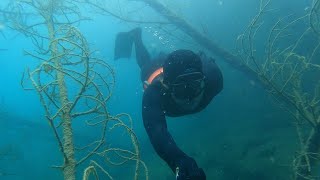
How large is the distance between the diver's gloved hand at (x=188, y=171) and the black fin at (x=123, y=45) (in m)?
4.91

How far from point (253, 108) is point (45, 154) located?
19.5 m

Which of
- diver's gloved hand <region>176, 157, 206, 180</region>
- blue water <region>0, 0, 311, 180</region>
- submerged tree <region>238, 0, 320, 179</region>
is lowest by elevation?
blue water <region>0, 0, 311, 180</region>

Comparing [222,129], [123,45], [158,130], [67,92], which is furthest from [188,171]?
[222,129]

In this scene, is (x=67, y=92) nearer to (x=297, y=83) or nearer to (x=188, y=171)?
(x=188, y=171)

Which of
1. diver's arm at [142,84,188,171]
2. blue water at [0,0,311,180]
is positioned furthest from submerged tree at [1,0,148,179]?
blue water at [0,0,311,180]

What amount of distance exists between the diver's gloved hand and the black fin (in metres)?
4.91

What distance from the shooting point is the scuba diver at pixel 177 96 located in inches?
112

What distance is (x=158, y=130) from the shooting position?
315cm

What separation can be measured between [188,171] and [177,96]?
4.08 ft

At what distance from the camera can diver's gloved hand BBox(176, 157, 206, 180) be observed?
98.6 inches

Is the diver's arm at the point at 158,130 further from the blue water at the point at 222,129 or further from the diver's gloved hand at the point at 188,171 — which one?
the blue water at the point at 222,129

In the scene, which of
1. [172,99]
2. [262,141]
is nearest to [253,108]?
[262,141]

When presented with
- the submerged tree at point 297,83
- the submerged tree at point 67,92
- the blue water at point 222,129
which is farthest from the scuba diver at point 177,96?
the blue water at point 222,129

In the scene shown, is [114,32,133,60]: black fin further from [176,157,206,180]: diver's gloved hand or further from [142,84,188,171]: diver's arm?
[176,157,206,180]: diver's gloved hand
